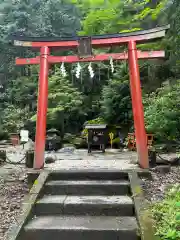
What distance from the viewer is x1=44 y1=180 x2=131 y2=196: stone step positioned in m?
5.75

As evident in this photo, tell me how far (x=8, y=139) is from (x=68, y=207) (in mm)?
14399

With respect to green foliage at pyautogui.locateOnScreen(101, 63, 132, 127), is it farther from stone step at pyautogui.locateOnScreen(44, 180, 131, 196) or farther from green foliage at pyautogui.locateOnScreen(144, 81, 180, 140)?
stone step at pyautogui.locateOnScreen(44, 180, 131, 196)

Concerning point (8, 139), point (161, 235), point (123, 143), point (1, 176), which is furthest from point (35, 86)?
point (161, 235)

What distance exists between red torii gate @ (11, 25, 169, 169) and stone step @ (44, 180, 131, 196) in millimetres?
1218

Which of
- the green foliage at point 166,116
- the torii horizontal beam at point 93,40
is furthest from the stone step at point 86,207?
the green foliage at point 166,116

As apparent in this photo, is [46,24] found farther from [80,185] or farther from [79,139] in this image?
[80,185]

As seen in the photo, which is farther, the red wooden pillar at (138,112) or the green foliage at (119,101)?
the green foliage at (119,101)

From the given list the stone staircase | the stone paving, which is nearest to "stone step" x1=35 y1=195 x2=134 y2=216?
the stone staircase

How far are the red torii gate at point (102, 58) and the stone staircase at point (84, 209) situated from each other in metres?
1.18

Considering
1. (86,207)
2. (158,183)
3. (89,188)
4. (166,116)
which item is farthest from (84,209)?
(166,116)

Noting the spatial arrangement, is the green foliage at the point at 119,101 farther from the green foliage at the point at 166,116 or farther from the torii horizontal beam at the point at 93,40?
the torii horizontal beam at the point at 93,40

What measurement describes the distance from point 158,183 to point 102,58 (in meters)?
4.04

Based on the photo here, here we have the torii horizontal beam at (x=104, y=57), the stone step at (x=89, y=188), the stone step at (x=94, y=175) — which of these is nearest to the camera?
the stone step at (x=89, y=188)

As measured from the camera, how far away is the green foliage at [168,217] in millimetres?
3610
